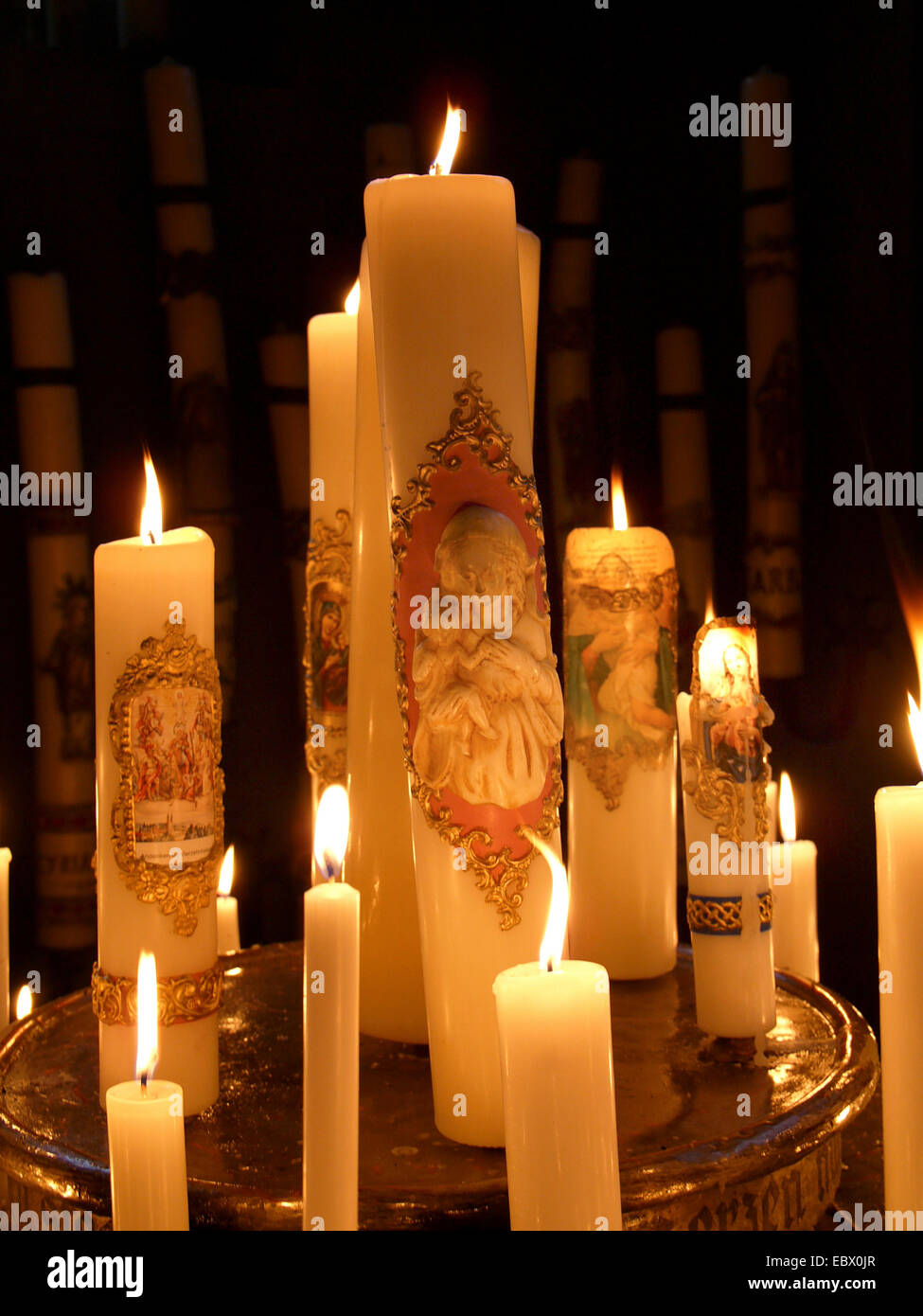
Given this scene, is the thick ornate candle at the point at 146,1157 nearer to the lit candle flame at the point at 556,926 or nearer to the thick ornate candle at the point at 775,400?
the lit candle flame at the point at 556,926

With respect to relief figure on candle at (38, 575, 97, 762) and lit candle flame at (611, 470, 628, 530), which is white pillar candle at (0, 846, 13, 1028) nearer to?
lit candle flame at (611, 470, 628, 530)

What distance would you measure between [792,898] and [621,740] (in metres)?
0.38

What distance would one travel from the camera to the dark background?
3.27 m

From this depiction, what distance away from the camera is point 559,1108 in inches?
36.9

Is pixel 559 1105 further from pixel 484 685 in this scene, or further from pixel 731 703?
pixel 731 703

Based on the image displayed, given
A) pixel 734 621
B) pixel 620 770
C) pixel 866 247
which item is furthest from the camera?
pixel 866 247

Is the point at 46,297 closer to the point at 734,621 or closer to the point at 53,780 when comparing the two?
the point at 53,780

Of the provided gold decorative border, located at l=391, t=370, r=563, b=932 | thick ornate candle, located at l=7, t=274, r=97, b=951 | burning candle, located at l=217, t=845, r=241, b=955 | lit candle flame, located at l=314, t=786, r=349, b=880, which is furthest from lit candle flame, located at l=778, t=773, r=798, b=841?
thick ornate candle, located at l=7, t=274, r=97, b=951

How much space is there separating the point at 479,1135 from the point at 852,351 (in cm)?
231

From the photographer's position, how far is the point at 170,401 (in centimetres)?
342

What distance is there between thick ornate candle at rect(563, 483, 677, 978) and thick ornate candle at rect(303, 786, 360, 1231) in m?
1.16

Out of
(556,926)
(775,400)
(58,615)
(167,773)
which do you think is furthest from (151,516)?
(775,400)

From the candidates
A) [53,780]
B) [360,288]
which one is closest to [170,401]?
[53,780]

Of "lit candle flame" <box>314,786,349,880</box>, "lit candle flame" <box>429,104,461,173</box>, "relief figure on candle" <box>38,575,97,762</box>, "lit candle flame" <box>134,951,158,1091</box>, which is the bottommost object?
"lit candle flame" <box>134,951,158,1091</box>
